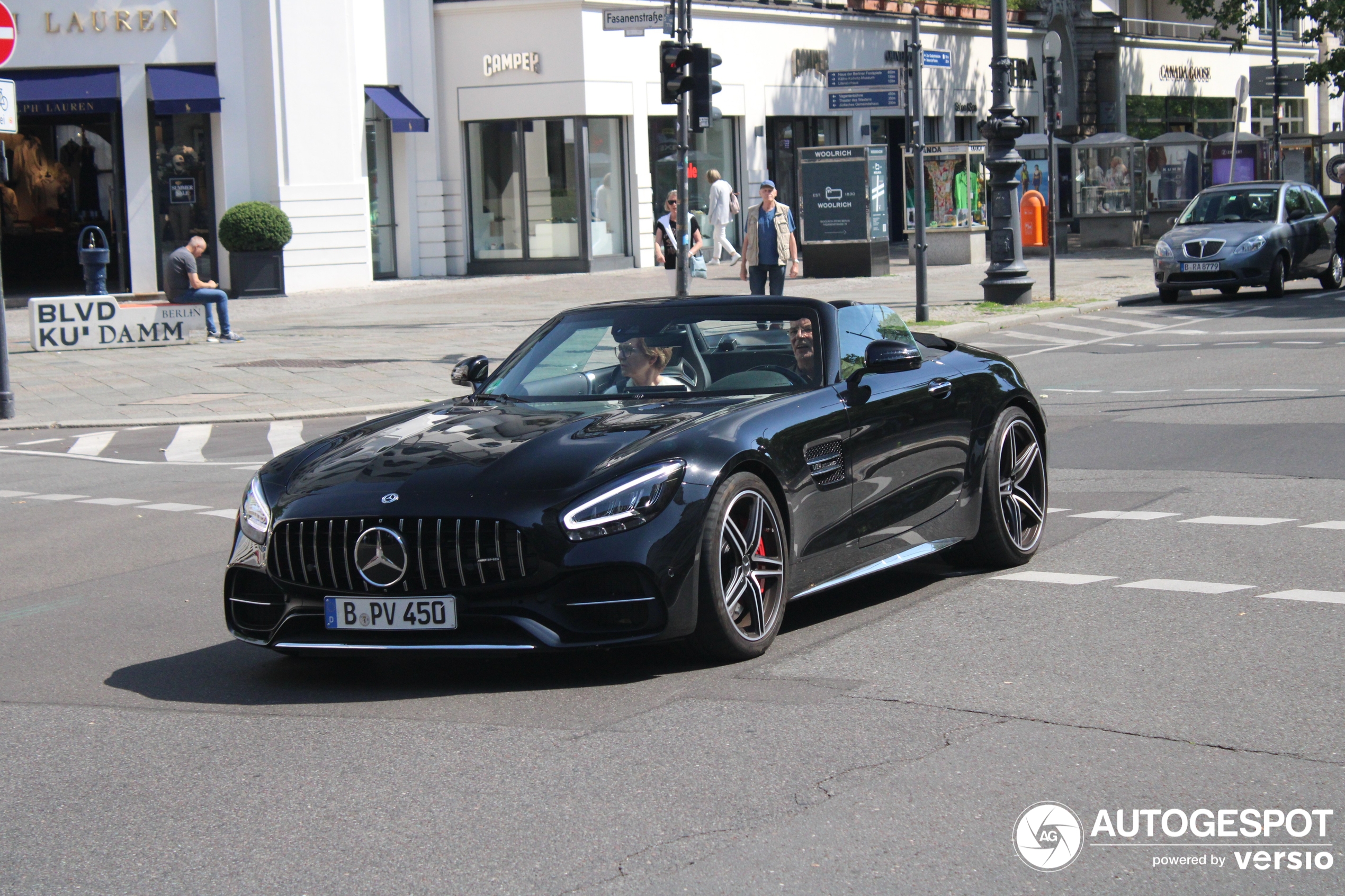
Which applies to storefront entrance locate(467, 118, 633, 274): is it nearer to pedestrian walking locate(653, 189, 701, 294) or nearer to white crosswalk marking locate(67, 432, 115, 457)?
pedestrian walking locate(653, 189, 701, 294)

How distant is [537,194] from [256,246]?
6154 millimetres

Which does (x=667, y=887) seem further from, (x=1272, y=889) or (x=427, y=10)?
(x=427, y=10)

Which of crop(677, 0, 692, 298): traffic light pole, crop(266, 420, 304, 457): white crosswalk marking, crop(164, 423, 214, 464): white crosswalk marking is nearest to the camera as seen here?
crop(164, 423, 214, 464): white crosswalk marking

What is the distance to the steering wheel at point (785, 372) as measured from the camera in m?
6.73

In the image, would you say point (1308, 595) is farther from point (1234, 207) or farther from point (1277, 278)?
point (1234, 207)

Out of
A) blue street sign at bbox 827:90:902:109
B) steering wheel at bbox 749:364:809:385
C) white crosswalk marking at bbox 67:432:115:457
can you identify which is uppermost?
blue street sign at bbox 827:90:902:109

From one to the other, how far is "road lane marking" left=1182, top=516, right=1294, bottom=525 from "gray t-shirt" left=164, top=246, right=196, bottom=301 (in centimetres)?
1532

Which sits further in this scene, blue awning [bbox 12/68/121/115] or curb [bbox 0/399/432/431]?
blue awning [bbox 12/68/121/115]

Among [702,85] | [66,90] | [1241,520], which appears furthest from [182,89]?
[1241,520]

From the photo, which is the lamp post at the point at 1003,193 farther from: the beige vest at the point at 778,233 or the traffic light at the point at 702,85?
the traffic light at the point at 702,85

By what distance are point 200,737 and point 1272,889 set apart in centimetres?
322

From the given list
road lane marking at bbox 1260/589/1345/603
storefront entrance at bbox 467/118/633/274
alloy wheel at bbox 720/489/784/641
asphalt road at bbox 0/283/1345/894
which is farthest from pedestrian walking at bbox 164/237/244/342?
road lane marking at bbox 1260/589/1345/603

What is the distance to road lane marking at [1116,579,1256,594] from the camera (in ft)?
23.0

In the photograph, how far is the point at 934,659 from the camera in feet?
19.6
